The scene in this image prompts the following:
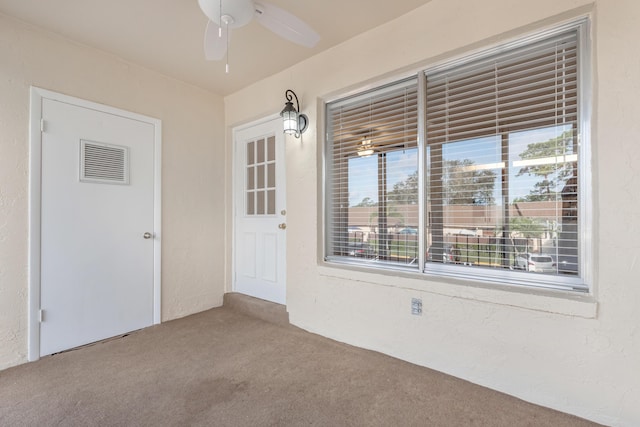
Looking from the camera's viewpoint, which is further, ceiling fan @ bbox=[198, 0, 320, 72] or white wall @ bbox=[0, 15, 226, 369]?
white wall @ bbox=[0, 15, 226, 369]

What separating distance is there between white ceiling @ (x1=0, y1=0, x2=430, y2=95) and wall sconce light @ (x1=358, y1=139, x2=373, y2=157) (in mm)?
865

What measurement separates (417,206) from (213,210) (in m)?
2.34

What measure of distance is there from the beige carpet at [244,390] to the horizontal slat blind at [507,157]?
0.84m

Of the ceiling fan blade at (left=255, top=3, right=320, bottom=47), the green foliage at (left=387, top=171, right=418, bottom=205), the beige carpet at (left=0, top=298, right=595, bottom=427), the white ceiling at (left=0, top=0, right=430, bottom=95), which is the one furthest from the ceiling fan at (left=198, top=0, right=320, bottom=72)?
the beige carpet at (left=0, top=298, right=595, bottom=427)

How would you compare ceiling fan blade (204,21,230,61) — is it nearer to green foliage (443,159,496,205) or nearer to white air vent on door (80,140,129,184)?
white air vent on door (80,140,129,184)

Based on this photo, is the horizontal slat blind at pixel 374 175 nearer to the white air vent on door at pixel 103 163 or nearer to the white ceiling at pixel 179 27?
the white ceiling at pixel 179 27

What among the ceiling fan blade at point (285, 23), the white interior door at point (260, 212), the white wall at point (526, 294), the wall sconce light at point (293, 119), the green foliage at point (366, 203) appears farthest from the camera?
the white interior door at point (260, 212)

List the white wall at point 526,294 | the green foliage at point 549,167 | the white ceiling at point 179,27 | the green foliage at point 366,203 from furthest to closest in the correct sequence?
the green foliage at point 366,203 < the white ceiling at point 179,27 < the green foliage at point 549,167 < the white wall at point 526,294

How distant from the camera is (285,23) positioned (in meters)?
1.68

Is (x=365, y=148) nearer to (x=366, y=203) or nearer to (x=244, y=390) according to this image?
(x=366, y=203)

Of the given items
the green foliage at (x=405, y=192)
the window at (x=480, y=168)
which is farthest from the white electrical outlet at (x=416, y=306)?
the green foliage at (x=405, y=192)

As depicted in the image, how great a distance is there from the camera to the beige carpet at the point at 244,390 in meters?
1.62

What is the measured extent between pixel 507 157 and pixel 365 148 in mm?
1054

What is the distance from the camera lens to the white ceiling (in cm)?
208
